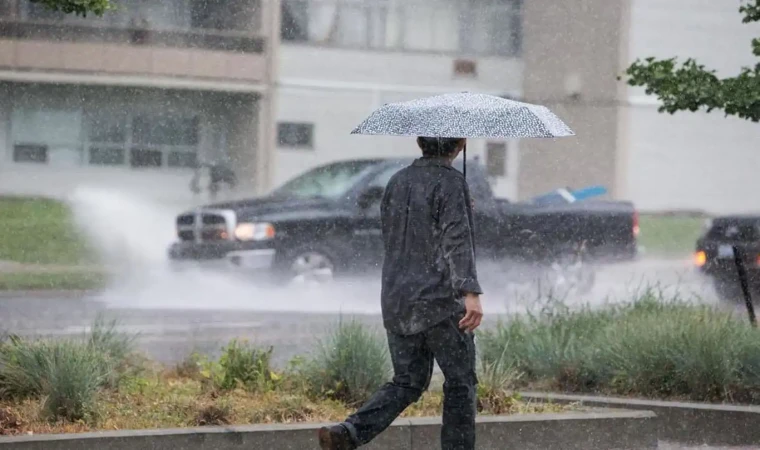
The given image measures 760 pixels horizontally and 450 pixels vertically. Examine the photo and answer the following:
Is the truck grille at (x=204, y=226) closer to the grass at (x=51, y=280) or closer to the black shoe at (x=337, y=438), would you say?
the grass at (x=51, y=280)

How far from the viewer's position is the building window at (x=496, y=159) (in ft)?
46.8

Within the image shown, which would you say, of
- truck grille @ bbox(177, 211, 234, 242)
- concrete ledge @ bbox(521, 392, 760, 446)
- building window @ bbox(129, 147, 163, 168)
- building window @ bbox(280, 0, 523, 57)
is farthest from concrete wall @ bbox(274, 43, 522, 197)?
concrete ledge @ bbox(521, 392, 760, 446)

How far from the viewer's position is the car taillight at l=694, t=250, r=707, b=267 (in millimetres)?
14688

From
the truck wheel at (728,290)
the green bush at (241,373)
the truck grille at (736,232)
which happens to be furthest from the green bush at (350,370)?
the truck grille at (736,232)

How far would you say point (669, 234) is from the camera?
48.8 feet

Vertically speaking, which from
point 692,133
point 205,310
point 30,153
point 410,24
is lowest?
point 205,310

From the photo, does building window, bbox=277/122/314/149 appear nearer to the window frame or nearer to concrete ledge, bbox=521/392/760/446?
the window frame

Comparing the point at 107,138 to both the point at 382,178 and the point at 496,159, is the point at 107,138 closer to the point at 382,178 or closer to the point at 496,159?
the point at 382,178

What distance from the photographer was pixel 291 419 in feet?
27.1

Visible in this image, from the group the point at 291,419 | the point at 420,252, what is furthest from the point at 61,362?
the point at 420,252

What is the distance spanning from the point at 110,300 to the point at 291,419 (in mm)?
4837

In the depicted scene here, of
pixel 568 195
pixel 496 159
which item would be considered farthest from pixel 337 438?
pixel 568 195

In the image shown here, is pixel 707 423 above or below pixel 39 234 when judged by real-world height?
below

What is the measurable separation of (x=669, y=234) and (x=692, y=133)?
3.65 ft
